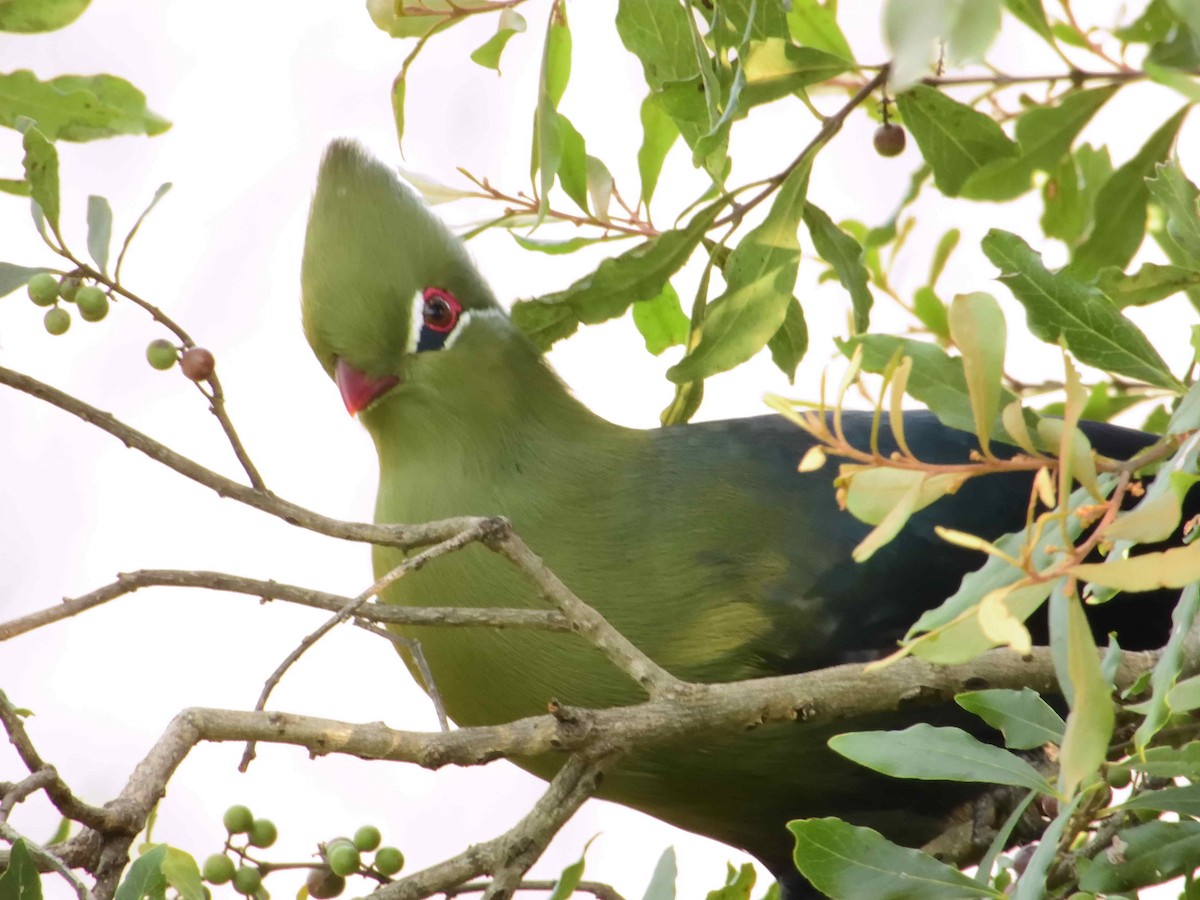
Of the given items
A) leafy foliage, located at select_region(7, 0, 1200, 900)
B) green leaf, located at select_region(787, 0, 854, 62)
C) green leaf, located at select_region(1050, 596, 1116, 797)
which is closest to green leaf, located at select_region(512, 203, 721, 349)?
leafy foliage, located at select_region(7, 0, 1200, 900)

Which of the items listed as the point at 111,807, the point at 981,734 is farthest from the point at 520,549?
the point at 981,734

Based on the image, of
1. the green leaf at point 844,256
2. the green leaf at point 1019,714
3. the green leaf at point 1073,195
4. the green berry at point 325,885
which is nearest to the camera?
the green leaf at point 1019,714

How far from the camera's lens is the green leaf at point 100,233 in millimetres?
753

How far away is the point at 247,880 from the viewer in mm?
819

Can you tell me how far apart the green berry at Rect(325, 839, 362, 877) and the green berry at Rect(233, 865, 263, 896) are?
4 centimetres

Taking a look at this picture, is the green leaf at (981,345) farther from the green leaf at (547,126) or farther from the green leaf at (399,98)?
the green leaf at (399,98)

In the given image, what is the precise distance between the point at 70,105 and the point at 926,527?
0.65 metres

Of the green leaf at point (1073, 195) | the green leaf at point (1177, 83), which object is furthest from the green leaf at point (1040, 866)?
the green leaf at point (1073, 195)

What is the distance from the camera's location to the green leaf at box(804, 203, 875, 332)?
0.98 metres

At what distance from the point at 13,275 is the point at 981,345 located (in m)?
0.53

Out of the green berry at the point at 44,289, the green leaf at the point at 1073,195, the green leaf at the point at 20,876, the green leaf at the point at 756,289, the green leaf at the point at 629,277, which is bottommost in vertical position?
the green leaf at the point at 20,876

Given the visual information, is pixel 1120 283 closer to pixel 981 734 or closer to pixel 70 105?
pixel 981 734

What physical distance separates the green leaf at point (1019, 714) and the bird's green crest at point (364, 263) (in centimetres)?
55

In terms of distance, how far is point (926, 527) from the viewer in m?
0.98
